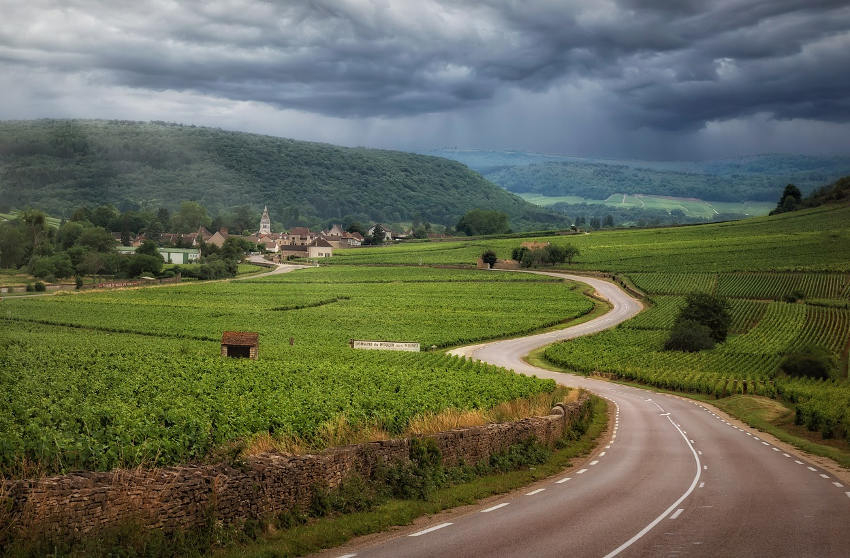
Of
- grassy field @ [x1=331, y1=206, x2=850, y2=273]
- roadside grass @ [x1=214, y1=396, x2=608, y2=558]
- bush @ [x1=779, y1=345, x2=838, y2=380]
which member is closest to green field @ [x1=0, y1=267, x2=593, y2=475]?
roadside grass @ [x1=214, y1=396, x2=608, y2=558]

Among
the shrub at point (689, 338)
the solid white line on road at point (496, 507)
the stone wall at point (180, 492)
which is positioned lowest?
the shrub at point (689, 338)

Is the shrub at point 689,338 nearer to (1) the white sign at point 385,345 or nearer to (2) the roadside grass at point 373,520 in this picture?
(1) the white sign at point 385,345

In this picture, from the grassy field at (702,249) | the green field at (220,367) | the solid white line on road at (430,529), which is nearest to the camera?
the solid white line on road at (430,529)

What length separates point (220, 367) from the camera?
4125 cm

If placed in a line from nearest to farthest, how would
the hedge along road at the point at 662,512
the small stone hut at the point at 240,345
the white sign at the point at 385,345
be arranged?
the hedge along road at the point at 662,512 → the small stone hut at the point at 240,345 → the white sign at the point at 385,345

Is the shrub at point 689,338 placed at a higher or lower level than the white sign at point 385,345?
higher

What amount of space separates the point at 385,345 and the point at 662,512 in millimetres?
51610

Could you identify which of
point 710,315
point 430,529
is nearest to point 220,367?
point 430,529

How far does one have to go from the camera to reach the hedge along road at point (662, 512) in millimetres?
13273

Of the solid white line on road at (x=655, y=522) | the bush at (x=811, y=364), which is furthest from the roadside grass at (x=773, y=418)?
the bush at (x=811, y=364)

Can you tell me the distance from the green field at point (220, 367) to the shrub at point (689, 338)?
15.9m

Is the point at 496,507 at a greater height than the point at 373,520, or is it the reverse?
the point at 373,520

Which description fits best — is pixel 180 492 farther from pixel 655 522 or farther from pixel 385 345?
pixel 385 345

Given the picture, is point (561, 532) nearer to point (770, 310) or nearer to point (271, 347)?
point (271, 347)
